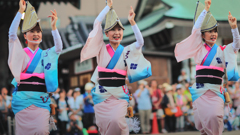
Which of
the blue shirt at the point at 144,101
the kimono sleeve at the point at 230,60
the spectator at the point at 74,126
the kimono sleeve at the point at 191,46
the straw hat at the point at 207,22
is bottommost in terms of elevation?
the spectator at the point at 74,126

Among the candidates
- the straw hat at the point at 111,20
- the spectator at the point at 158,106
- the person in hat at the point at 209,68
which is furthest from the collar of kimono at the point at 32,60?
the spectator at the point at 158,106

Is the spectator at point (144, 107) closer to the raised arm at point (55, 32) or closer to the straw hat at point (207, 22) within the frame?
the straw hat at point (207, 22)

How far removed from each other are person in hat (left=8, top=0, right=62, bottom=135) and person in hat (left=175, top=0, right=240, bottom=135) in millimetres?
2393

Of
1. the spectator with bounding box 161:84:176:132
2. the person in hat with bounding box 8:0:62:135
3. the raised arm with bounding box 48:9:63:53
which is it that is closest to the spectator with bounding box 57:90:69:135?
the spectator with bounding box 161:84:176:132

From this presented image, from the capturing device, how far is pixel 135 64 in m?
5.05

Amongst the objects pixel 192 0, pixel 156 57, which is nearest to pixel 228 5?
pixel 192 0

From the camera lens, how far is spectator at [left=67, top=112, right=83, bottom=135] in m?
9.68

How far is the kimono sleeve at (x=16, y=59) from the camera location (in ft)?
15.8

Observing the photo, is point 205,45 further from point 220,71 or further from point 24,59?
point 24,59

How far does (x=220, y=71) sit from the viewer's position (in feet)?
18.0

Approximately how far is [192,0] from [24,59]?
10963 millimetres

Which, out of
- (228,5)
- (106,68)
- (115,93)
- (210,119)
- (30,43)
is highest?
(228,5)

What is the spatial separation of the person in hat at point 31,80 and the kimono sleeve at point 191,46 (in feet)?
7.22

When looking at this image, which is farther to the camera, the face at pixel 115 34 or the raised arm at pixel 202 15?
the raised arm at pixel 202 15
